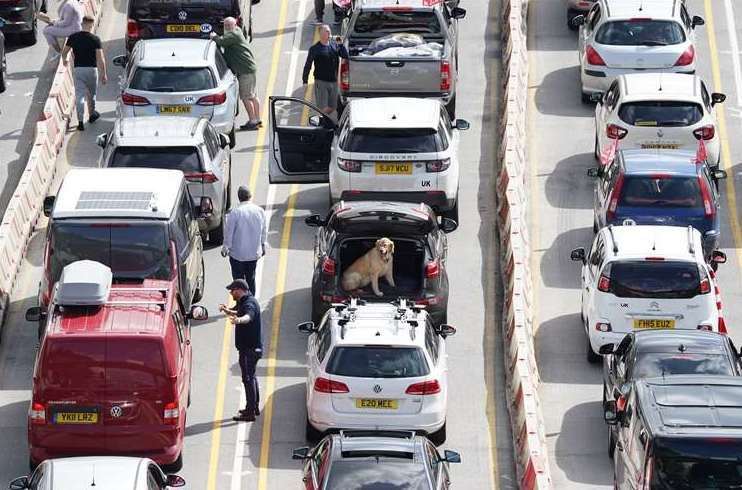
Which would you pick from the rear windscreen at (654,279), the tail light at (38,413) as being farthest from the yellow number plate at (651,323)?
the tail light at (38,413)

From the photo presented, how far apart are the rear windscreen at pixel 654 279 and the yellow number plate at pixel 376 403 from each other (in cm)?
437

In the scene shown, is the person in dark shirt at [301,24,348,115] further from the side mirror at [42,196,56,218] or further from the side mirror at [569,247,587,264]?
the side mirror at [42,196,56,218]

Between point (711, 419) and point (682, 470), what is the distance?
2.09 feet

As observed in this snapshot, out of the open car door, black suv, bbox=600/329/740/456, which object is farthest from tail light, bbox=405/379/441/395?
the open car door

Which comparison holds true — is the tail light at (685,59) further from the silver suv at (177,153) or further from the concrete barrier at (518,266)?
the silver suv at (177,153)

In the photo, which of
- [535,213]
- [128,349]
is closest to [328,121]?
[535,213]

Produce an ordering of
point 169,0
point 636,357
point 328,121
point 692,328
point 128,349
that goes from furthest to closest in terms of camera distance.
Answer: point 169,0 < point 328,121 < point 692,328 < point 636,357 < point 128,349

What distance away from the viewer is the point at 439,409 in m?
24.7

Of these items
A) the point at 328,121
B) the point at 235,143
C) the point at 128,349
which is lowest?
the point at 235,143

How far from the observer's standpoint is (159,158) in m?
30.0

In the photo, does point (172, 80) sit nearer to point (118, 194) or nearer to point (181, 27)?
point (181, 27)

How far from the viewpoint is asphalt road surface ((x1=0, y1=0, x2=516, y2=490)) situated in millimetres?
25328

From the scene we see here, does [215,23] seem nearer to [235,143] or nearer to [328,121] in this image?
[235,143]

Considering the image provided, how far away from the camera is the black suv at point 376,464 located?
21297 millimetres
